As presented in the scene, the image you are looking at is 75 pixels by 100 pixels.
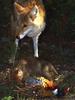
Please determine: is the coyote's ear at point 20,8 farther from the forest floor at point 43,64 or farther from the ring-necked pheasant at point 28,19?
the forest floor at point 43,64

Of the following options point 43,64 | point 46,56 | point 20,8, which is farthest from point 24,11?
point 46,56

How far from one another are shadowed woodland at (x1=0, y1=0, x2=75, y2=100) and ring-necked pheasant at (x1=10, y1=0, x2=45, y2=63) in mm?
472

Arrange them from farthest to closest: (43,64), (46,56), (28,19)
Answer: (46,56), (43,64), (28,19)

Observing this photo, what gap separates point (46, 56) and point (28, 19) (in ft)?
3.61

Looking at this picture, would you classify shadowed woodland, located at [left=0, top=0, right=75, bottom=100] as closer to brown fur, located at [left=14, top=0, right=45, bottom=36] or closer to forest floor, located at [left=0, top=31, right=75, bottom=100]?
forest floor, located at [left=0, top=31, right=75, bottom=100]

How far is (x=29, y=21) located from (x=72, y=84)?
1078 mm

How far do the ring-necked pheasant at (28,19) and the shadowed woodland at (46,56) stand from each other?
472 millimetres

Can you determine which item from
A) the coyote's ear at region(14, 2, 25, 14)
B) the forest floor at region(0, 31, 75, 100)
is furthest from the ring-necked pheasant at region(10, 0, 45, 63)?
the forest floor at region(0, 31, 75, 100)

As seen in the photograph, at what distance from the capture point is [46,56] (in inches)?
306

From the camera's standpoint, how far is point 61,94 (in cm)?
652

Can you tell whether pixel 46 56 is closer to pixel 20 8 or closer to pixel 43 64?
pixel 43 64

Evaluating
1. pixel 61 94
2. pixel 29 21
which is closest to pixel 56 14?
pixel 29 21

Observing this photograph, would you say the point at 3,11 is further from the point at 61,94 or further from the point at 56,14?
the point at 61,94

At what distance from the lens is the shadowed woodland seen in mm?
6629
